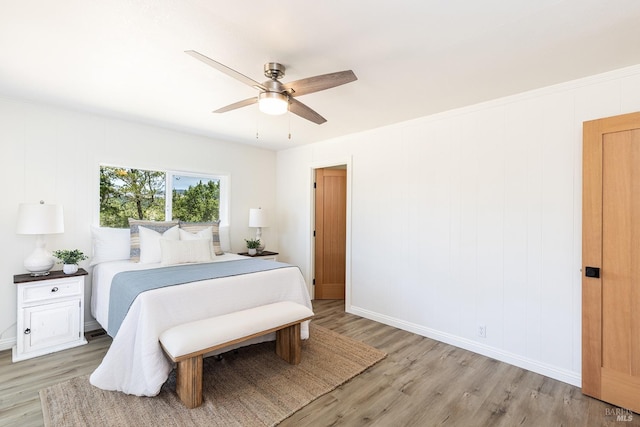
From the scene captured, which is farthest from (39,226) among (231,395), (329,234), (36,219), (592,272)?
(592,272)

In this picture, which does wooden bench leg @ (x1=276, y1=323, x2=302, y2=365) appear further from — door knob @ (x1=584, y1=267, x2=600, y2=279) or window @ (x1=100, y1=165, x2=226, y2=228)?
window @ (x1=100, y1=165, x2=226, y2=228)

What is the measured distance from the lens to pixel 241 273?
2.75 metres

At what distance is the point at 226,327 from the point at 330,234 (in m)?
2.84

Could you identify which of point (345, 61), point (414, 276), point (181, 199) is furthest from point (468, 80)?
point (181, 199)

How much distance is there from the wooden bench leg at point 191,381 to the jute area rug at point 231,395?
5 centimetres

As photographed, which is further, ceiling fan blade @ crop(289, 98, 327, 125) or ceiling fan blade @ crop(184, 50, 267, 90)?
ceiling fan blade @ crop(289, 98, 327, 125)

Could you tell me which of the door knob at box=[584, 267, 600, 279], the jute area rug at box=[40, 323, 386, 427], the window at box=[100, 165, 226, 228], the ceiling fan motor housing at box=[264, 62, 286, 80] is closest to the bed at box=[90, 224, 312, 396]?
the jute area rug at box=[40, 323, 386, 427]

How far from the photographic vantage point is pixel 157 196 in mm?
4027

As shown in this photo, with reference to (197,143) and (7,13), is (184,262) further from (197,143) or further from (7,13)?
(7,13)

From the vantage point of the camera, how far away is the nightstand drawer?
107 inches

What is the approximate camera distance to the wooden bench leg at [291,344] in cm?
266

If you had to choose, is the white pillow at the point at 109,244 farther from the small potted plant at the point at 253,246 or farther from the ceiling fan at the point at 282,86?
the ceiling fan at the point at 282,86

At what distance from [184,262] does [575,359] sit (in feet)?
12.4

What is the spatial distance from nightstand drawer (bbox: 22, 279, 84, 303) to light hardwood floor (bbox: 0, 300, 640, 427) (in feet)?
1.79
